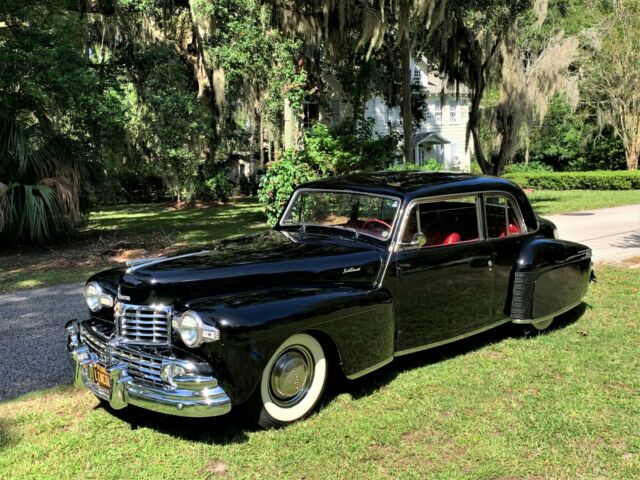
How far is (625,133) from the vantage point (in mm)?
27375

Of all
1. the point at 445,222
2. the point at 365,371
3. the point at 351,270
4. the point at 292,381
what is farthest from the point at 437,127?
the point at 292,381

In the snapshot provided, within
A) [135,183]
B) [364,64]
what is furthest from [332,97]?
[135,183]

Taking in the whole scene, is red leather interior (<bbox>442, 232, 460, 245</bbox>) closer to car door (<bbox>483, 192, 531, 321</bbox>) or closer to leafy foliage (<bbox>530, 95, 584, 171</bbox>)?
car door (<bbox>483, 192, 531, 321</bbox>)

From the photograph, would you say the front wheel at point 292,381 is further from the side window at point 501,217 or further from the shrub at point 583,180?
the shrub at point 583,180

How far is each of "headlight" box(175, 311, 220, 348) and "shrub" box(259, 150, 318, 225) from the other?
967cm

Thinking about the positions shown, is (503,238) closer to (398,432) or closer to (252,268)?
(398,432)

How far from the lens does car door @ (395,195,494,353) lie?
435 cm

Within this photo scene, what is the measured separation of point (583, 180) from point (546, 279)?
23.9 metres

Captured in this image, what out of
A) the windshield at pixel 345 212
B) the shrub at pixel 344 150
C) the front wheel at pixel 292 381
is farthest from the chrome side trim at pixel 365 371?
the shrub at pixel 344 150

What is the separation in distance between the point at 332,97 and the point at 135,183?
10.9 meters

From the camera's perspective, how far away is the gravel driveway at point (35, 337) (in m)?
4.67

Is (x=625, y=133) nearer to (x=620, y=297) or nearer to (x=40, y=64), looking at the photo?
(x=620, y=297)

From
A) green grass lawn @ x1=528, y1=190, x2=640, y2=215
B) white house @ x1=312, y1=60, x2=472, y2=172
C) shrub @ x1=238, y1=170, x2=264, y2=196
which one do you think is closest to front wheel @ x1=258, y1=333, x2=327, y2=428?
green grass lawn @ x1=528, y1=190, x2=640, y2=215

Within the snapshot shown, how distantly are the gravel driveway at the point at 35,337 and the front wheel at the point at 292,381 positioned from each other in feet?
6.50
